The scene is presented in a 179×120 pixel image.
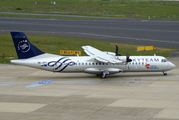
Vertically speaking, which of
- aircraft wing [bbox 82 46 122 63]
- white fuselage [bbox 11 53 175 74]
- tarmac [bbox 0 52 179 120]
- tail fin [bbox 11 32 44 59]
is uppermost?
tail fin [bbox 11 32 44 59]

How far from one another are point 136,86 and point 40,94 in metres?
12.3

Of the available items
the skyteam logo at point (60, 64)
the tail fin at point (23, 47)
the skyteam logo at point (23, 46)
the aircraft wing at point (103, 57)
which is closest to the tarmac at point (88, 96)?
the skyteam logo at point (60, 64)

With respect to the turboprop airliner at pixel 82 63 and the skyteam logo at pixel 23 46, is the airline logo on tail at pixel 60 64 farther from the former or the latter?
the skyteam logo at pixel 23 46

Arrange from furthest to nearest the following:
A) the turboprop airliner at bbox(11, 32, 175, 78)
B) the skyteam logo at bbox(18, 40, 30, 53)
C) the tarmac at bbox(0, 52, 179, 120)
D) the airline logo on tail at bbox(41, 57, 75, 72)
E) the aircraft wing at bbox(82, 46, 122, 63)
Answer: the airline logo on tail at bbox(41, 57, 75, 72) < the turboprop airliner at bbox(11, 32, 175, 78) < the skyteam logo at bbox(18, 40, 30, 53) < the aircraft wing at bbox(82, 46, 122, 63) < the tarmac at bbox(0, 52, 179, 120)

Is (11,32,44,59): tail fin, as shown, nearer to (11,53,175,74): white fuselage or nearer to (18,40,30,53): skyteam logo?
(18,40,30,53): skyteam logo

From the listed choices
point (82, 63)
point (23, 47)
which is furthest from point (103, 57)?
point (23, 47)

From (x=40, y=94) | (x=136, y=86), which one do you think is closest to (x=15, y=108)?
(x=40, y=94)

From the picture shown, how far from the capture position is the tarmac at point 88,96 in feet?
83.5

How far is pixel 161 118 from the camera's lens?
24.1 metres

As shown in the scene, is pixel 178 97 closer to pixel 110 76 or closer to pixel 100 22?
pixel 110 76

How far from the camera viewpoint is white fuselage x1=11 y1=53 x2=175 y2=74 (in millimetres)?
39188

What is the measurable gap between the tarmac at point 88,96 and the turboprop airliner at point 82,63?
139 cm

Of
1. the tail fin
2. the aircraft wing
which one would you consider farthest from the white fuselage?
the aircraft wing

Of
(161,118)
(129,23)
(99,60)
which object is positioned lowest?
(161,118)
